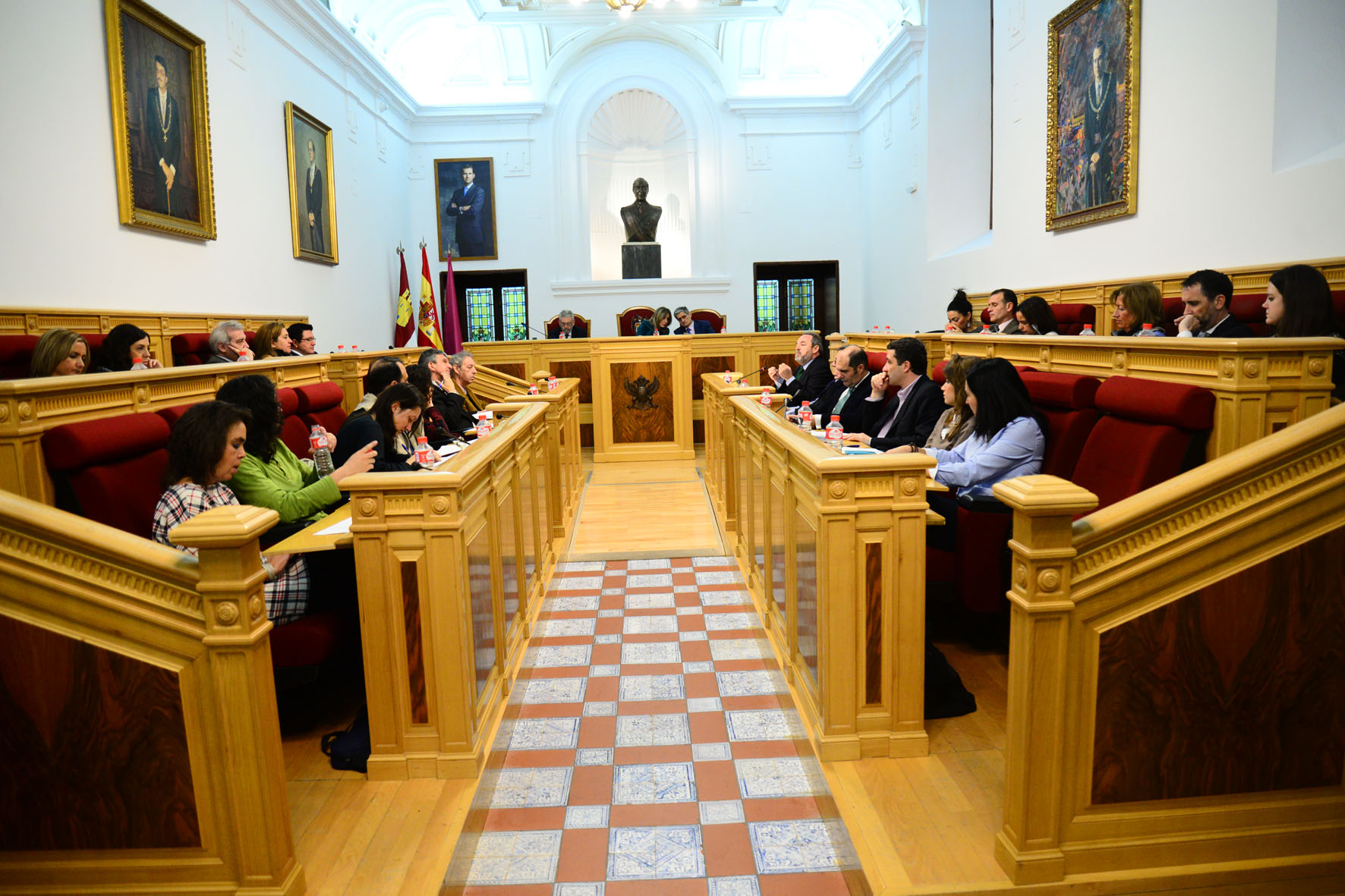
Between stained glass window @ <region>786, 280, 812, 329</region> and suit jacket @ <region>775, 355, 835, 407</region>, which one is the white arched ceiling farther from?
suit jacket @ <region>775, 355, 835, 407</region>

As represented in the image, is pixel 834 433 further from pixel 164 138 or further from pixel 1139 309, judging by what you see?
pixel 164 138

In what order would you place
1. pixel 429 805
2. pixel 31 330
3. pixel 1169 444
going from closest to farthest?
pixel 429 805, pixel 1169 444, pixel 31 330

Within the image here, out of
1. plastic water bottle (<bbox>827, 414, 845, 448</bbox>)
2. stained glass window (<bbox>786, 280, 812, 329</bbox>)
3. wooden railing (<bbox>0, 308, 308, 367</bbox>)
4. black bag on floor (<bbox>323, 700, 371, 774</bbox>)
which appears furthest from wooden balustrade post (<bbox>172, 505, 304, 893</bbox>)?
stained glass window (<bbox>786, 280, 812, 329</bbox>)

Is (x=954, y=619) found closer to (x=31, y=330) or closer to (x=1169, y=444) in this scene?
(x=1169, y=444)

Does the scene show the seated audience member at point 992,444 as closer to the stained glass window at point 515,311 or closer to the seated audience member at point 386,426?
the seated audience member at point 386,426

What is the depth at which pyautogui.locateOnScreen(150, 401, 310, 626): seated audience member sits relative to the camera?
292 cm

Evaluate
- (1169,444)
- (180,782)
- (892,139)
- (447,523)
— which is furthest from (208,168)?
(892,139)

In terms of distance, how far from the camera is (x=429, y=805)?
2797 mm

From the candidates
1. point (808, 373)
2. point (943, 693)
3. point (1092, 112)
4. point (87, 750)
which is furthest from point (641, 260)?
point (87, 750)

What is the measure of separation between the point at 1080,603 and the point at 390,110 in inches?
545

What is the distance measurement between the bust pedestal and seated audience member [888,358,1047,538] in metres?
11.4

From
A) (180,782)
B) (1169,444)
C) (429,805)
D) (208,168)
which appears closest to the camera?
(180,782)

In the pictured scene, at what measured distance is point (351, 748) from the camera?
3.07 m

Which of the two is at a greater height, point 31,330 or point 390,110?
point 390,110
